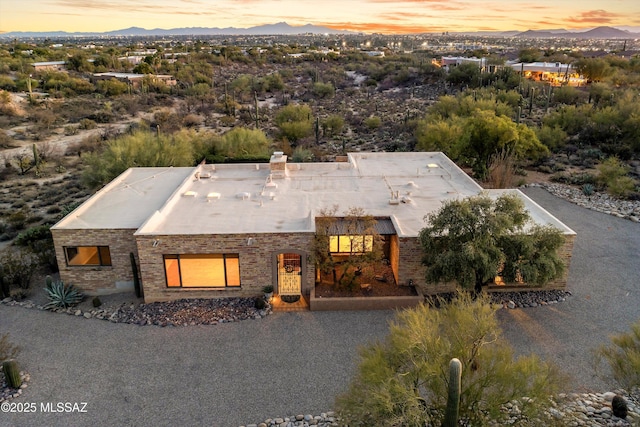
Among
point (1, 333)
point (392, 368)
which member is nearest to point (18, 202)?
point (1, 333)

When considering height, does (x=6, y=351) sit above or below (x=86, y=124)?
below

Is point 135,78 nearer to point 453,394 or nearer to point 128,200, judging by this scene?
point 128,200

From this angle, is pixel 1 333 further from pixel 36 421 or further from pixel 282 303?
pixel 282 303

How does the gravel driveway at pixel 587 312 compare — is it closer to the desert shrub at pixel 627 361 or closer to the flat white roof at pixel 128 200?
the desert shrub at pixel 627 361

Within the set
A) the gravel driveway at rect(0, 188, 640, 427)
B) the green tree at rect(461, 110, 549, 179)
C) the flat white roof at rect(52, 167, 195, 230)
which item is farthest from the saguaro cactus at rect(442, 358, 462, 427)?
the green tree at rect(461, 110, 549, 179)

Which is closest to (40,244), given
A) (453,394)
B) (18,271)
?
(18,271)
